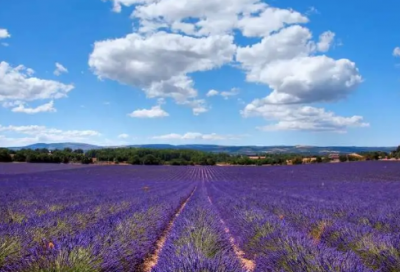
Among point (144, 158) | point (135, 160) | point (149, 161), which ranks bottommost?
point (149, 161)

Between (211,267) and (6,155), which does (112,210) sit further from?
(6,155)

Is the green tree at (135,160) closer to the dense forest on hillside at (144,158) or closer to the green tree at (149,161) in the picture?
the dense forest on hillside at (144,158)

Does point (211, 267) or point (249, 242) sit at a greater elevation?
point (211, 267)

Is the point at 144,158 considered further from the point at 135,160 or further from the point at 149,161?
the point at 135,160

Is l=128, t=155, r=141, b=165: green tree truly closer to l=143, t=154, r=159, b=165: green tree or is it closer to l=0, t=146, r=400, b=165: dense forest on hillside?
l=0, t=146, r=400, b=165: dense forest on hillside

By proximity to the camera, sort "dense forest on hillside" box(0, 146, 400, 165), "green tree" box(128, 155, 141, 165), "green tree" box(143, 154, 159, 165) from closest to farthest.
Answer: "dense forest on hillside" box(0, 146, 400, 165)
"green tree" box(128, 155, 141, 165)
"green tree" box(143, 154, 159, 165)

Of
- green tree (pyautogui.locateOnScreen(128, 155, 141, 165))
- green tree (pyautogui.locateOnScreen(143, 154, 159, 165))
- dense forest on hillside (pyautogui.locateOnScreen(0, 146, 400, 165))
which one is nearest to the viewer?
dense forest on hillside (pyautogui.locateOnScreen(0, 146, 400, 165))

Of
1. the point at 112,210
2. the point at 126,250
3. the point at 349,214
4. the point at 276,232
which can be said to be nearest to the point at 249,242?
the point at 276,232

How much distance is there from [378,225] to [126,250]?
4397mm

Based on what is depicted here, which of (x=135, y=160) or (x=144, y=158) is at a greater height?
(x=144, y=158)

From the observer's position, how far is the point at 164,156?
9975 centimetres

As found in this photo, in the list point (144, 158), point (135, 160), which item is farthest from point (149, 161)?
point (135, 160)

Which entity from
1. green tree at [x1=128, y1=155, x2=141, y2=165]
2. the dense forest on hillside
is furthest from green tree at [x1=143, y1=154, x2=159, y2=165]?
green tree at [x1=128, y1=155, x2=141, y2=165]

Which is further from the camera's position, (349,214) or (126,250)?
(349,214)
